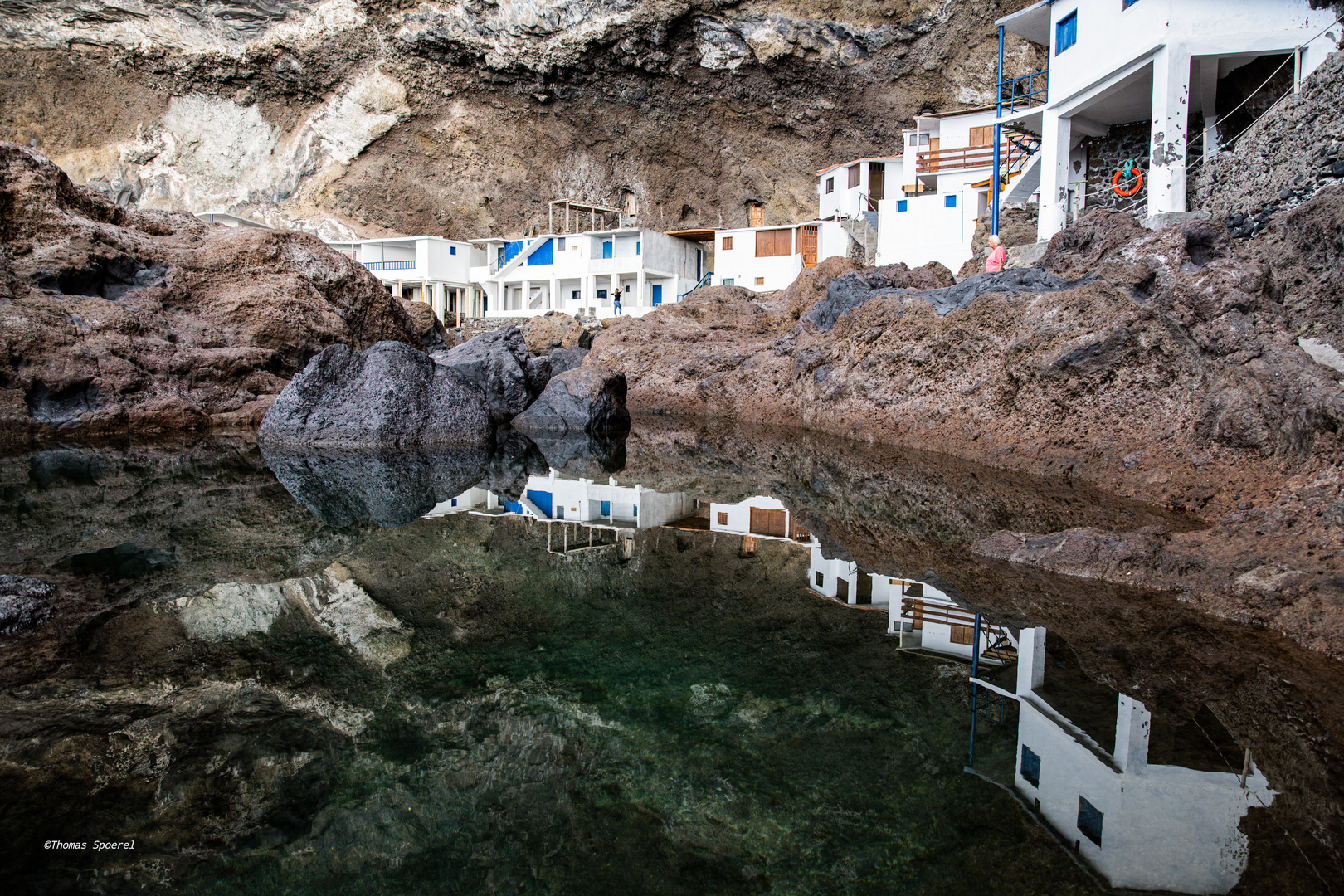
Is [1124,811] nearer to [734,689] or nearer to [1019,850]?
[1019,850]

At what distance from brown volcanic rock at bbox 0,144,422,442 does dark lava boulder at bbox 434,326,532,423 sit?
8.59 ft

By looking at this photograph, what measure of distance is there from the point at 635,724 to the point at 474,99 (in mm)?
42489

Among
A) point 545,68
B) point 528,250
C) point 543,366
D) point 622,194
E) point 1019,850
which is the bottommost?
point 1019,850

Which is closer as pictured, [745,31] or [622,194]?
[745,31]

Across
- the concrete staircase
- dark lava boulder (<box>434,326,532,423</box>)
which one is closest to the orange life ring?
dark lava boulder (<box>434,326,532,423</box>)

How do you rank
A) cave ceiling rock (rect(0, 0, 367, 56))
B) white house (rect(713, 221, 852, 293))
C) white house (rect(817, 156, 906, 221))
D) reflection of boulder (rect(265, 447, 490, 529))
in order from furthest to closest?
cave ceiling rock (rect(0, 0, 367, 56)), white house (rect(713, 221, 852, 293)), white house (rect(817, 156, 906, 221)), reflection of boulder (rect(265, 447, 490, 529))

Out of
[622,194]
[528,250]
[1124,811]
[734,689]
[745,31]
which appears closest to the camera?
[1124,811]

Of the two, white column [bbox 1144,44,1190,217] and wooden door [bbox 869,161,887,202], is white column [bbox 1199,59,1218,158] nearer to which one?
white column [bbox 1144,44,1190,217]

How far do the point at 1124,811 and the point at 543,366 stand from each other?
52.6ft

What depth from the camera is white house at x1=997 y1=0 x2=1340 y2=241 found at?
1445 centimetres

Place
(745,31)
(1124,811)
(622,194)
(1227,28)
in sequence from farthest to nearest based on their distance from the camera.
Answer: (622,194), (745,31), (1227,28), (1124,811)

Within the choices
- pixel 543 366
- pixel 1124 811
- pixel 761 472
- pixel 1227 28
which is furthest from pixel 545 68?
pixel 1124 811

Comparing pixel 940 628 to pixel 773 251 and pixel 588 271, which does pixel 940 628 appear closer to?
pixel 773 251

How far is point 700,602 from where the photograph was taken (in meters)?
5.25
